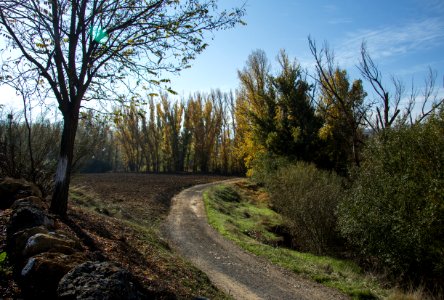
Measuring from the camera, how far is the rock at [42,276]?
14.9ft

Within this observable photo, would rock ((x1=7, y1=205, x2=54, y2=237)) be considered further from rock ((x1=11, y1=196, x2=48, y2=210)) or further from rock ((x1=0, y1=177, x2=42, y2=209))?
rock ((x1=0, y1=177, x2=42, y2=209))

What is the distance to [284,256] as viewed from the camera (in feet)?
40.5

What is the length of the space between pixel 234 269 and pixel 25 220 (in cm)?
637

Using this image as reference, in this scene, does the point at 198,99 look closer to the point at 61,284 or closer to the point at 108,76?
the point at 108,76

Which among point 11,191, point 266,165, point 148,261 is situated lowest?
point 148,261

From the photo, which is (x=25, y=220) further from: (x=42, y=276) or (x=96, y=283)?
(x=96, y=283)

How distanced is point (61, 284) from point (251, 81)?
35299mm

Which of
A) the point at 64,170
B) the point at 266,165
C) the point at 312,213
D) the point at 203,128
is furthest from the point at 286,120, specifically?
the point at 203,128

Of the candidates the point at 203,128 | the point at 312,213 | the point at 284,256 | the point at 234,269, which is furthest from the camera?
the point at 203,128

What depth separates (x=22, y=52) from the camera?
856 centimetres

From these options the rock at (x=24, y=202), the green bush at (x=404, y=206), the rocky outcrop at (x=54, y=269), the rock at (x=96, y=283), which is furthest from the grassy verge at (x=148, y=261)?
the green bush at (x=404, y=206)

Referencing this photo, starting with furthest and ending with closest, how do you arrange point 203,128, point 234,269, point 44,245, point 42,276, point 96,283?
point 203,128
point 234,269
point 44,245
point 42,276
point 96,283

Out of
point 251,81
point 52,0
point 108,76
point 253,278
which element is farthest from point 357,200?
point 251,81

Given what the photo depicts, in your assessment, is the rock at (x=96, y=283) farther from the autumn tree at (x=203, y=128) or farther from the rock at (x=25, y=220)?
the autumn tree at (x=203, y=128)
